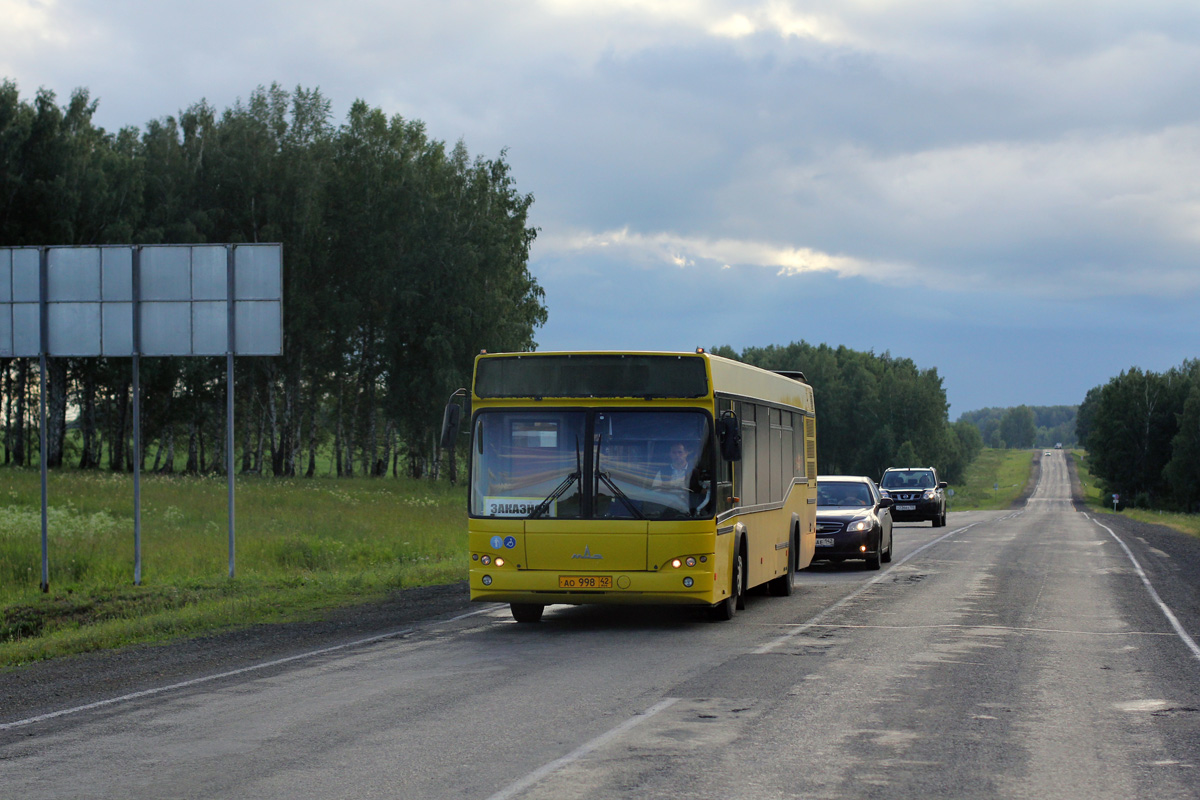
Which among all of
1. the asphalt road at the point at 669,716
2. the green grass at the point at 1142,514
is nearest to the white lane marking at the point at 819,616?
the asphalt road at the point at 669,716

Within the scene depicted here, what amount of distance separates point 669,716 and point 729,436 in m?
4.93

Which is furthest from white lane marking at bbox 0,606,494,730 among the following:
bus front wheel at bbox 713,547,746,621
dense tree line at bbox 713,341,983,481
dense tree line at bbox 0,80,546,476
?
dense tree line at bbox 713,341,983,481

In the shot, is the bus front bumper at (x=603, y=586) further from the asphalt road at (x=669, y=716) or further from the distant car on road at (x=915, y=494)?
the distant car on road at (x=915, y=494)

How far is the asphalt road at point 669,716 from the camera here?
628 cm

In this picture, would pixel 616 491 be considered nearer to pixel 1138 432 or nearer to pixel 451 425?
pixel 451 425

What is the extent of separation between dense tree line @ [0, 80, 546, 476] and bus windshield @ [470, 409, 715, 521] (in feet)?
117

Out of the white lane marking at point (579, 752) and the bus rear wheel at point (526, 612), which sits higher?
the white lane marking at point (579, 752)

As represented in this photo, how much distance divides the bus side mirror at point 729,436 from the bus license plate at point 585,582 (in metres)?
1.78

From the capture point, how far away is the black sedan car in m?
21.6

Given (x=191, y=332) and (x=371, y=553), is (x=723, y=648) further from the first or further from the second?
(x=371, y=553)

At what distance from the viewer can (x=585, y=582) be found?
12.4 m

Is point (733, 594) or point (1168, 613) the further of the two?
point (1168, 613)

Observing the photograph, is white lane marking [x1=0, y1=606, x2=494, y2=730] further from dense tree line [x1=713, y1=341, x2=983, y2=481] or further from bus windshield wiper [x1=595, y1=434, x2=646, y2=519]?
dense tree line [x1=713, y1=341, x2=983, y2=481]

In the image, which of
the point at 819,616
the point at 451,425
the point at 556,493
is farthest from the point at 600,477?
the point at 819,616
